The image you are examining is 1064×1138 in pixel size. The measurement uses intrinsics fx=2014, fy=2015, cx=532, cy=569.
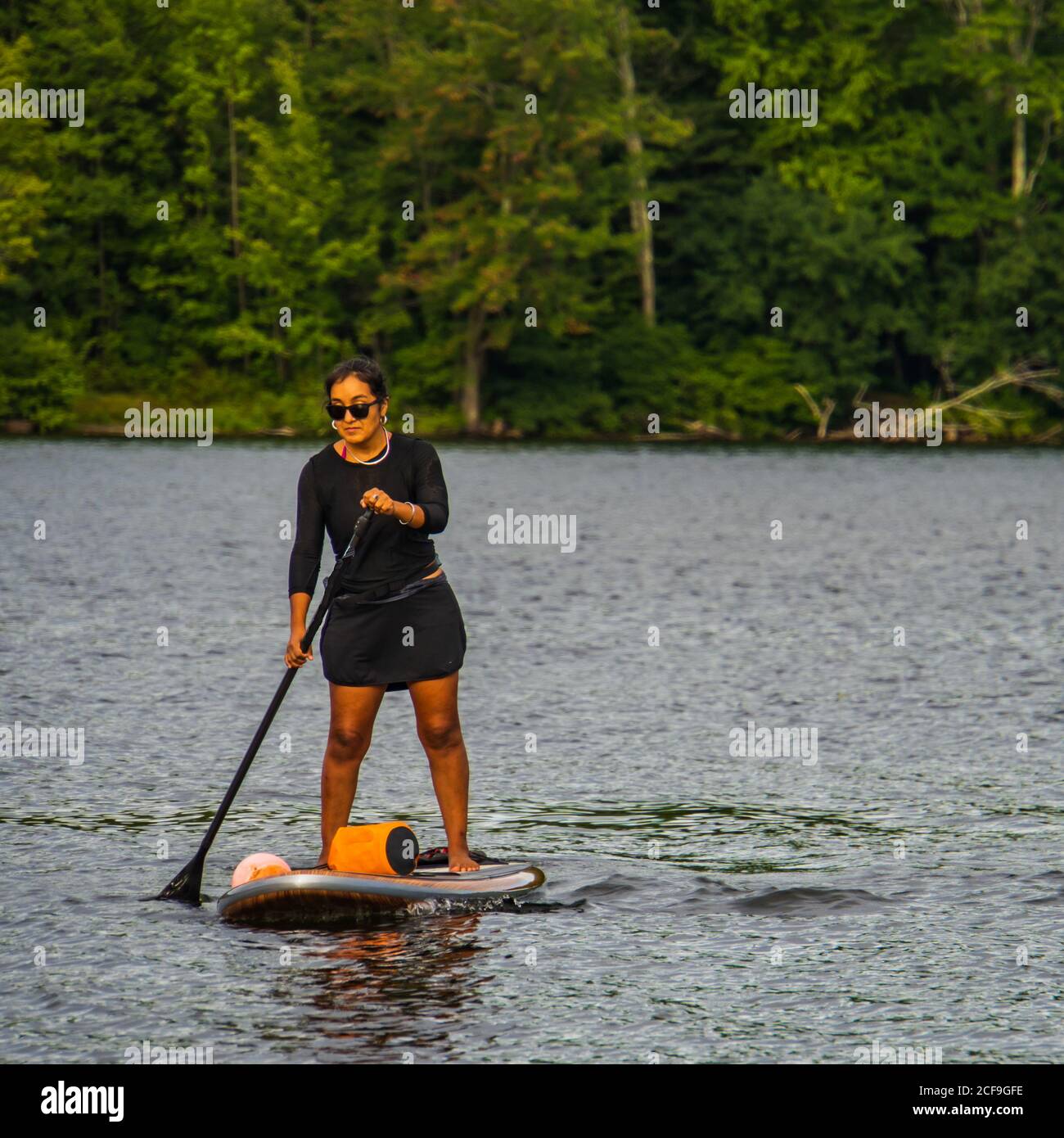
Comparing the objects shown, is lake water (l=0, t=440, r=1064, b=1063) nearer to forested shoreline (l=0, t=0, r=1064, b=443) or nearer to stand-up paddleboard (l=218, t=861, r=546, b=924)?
stand-up paddleboard (l=218, t=861, r=546, b=924)

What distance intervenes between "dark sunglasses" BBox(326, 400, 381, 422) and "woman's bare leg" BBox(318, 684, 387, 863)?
1.22m

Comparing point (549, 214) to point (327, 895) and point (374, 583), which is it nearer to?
point (374, 583)

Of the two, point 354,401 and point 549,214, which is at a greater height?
point 549,214

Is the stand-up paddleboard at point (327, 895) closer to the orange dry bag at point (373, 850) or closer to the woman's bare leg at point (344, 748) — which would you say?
the orange dry bag at point (373, 850)

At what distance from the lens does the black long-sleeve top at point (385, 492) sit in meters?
8.62

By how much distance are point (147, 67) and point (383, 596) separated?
6536 cm

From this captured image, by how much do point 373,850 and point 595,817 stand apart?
248 cm

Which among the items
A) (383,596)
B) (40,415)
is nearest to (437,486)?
(383,596)

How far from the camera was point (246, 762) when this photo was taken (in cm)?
901

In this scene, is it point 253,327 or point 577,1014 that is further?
point 253,327

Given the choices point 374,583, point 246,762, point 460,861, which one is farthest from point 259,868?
point 374,583

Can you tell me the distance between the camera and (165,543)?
29.5m

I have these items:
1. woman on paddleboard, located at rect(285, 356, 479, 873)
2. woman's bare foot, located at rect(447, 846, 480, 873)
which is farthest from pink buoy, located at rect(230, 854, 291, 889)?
woman's bare foot, located at rect(447, 846, 480, 873)
